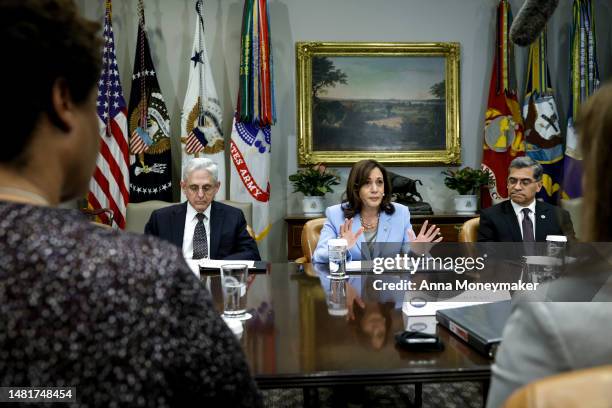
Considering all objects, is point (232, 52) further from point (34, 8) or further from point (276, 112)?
point (34, 8)

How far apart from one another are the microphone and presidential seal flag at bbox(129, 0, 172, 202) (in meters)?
4.24

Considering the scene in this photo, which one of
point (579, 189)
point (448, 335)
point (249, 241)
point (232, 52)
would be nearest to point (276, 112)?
point (232, 52)

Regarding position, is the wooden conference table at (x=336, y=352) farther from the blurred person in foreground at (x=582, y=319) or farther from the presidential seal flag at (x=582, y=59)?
the presidential seal flag at (x=582, y=59)

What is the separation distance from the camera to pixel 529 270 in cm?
216

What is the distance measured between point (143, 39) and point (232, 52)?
2.94 feet

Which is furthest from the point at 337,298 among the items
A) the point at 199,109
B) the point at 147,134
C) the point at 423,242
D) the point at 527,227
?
the point at 147,134

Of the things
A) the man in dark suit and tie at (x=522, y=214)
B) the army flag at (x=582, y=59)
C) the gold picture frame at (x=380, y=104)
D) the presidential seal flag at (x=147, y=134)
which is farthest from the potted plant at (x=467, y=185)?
the presidential seal flag at (x=147, y=134)

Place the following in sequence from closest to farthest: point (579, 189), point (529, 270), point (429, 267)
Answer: point (579, 189)
point (529, 270)
point (429, 267)

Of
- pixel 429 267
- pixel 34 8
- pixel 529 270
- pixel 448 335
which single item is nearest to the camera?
pixel 34 8

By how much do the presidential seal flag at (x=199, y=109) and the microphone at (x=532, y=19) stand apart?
4.12 meters

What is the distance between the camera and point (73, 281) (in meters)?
0.59

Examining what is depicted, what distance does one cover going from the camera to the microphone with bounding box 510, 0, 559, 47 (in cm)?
77

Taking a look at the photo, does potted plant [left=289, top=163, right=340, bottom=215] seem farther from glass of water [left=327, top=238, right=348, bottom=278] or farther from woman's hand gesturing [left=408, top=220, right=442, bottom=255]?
glass of water [left=327, top=238, right=348, bottom=278]

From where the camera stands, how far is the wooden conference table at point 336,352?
3.65 ft
